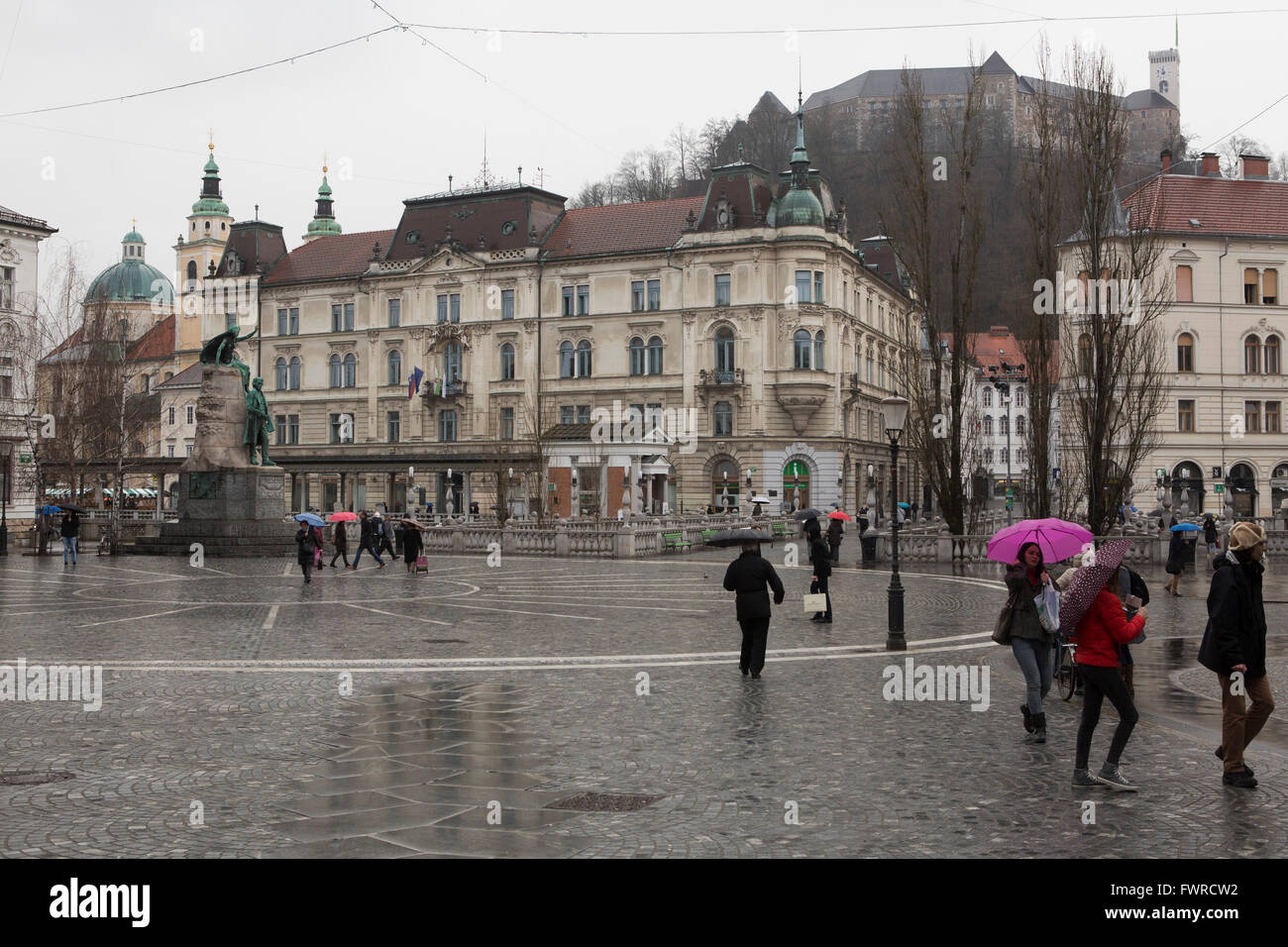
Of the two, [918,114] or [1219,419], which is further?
[1219,419]

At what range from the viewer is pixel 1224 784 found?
8.28 meters

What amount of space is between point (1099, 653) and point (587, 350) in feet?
218

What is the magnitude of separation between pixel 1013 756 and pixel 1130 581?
2206mm

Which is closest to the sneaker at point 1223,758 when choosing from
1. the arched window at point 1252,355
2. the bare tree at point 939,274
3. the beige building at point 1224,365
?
the bare tree at point 939,274

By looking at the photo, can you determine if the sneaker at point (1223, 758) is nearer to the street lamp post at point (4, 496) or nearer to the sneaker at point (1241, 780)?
the sneaker at point (1241, 780)

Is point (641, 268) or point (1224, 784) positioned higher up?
point (641, 268)

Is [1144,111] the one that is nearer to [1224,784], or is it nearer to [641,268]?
[641,268]

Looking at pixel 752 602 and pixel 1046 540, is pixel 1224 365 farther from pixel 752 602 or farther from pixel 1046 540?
pixel 1046 540

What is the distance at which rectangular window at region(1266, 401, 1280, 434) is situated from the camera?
62094 millimetres

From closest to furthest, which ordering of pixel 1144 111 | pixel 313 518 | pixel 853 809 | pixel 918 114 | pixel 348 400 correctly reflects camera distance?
1. pixel 853 809
2. pixel 313 518
3. pixel 918 114
4. pixel 348 400
5. pixel 1144 111

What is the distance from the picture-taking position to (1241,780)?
8.20 metres

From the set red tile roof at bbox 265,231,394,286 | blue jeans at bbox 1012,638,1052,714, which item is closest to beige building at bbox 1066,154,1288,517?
red tile roof at bbox 265,231,394,286

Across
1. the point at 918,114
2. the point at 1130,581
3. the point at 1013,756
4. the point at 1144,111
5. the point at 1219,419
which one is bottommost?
the point at 1013,756
